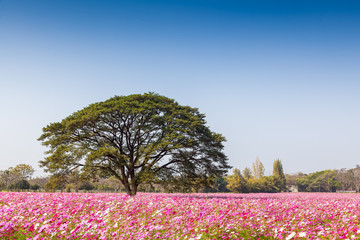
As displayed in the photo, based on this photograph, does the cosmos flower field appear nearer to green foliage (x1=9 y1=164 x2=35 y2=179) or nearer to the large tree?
the large tree

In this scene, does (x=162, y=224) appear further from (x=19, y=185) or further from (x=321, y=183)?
(x=321, y=183)

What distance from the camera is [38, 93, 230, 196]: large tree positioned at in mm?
17703

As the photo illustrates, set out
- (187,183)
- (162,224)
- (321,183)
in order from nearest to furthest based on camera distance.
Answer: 1. (162,224)
2. (187,183)
3. (321,183)

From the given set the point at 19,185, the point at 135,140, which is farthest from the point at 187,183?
the point at 19,185

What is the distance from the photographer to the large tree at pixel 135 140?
1770cm

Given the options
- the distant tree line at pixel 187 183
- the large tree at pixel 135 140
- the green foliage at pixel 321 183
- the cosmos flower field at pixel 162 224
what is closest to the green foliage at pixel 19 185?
the distant tree line at pixel 187 183

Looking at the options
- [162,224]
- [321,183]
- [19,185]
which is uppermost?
[162,224]

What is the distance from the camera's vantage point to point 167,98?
817 inches

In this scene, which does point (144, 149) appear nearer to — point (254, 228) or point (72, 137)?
point (72, 137)

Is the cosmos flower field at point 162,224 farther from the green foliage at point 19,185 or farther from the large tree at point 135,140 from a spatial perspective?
the green foliage at point 19,185

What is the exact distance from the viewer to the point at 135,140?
63.5 feet

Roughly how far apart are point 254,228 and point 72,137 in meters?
16.4

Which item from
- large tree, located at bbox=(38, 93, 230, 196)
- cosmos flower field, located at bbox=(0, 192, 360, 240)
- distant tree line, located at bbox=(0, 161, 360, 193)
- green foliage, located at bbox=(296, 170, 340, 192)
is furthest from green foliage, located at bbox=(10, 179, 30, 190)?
green foliage, located at bbox=(296, 170, 340, 192)

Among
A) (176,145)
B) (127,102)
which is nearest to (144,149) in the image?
(176,145)
